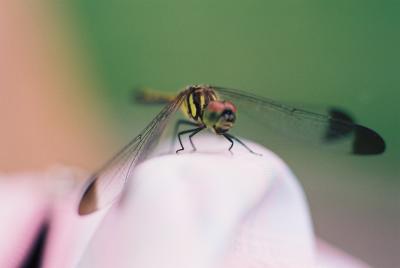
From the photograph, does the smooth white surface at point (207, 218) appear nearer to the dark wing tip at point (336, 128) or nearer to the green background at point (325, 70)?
the dark wing tip at point (336, 128)

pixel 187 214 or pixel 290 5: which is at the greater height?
pixel 290 5

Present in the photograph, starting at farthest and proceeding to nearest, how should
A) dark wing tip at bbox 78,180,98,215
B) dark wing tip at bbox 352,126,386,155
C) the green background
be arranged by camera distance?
the green background, dark wing tip at bbox 352,126,386,155, dark wing tip at bbox 78,180,98,215

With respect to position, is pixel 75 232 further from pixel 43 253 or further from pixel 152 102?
pixel 152 102

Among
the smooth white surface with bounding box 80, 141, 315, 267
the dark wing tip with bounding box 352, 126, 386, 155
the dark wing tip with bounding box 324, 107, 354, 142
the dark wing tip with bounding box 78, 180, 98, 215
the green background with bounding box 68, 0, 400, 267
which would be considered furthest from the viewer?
the green background with bounding box 68, 0, 400, 267

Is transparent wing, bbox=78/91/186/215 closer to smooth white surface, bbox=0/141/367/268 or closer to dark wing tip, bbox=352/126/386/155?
smooth white surface, bbox=0/141/367/268

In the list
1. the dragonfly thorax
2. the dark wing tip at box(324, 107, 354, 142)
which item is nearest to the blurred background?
the dark wing tip at box(324, 107, 354, 142)

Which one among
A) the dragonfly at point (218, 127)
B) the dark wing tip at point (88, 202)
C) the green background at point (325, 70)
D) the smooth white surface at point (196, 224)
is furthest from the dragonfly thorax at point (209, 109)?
the green background at point (325, 70)

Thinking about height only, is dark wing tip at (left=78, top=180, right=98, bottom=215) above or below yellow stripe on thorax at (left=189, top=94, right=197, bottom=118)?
below

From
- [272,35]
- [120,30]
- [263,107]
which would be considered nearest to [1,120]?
[120,30]
